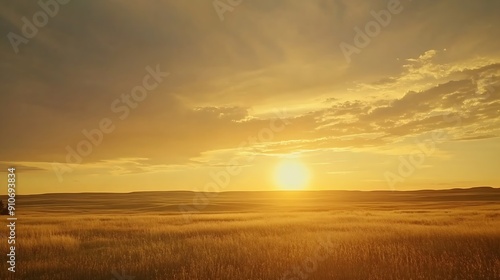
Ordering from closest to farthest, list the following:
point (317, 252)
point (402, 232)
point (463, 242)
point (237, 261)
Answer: point (237, 261), point (317, 252), point (463, 242), point (402, 232)

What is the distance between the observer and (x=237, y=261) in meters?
12.0

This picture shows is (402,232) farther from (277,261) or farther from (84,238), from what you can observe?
(84,238)

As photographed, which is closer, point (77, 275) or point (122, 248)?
point (77, 275)

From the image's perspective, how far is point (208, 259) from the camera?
40.1 ft

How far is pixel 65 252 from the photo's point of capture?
47.6 feet

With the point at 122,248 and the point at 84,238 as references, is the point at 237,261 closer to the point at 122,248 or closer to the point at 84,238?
the point at 122,248

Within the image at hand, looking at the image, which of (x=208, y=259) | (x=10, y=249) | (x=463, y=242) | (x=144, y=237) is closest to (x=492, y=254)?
(x=463, y=242)

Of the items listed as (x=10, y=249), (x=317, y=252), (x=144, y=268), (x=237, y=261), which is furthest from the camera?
(x=10, y=249)

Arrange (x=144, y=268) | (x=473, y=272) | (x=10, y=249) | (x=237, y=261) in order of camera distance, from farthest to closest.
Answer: (x=10, y=249) < (x=237, y=261) < (x=144, y=268) < (x=473, y=272)

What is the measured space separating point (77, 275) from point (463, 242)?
1374 cm

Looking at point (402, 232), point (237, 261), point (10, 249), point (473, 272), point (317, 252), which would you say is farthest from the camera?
point (402, 232)

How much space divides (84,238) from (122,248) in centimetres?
528

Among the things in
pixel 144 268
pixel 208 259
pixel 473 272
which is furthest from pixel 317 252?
pixel 144 268

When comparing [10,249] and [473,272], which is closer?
[473,272]
